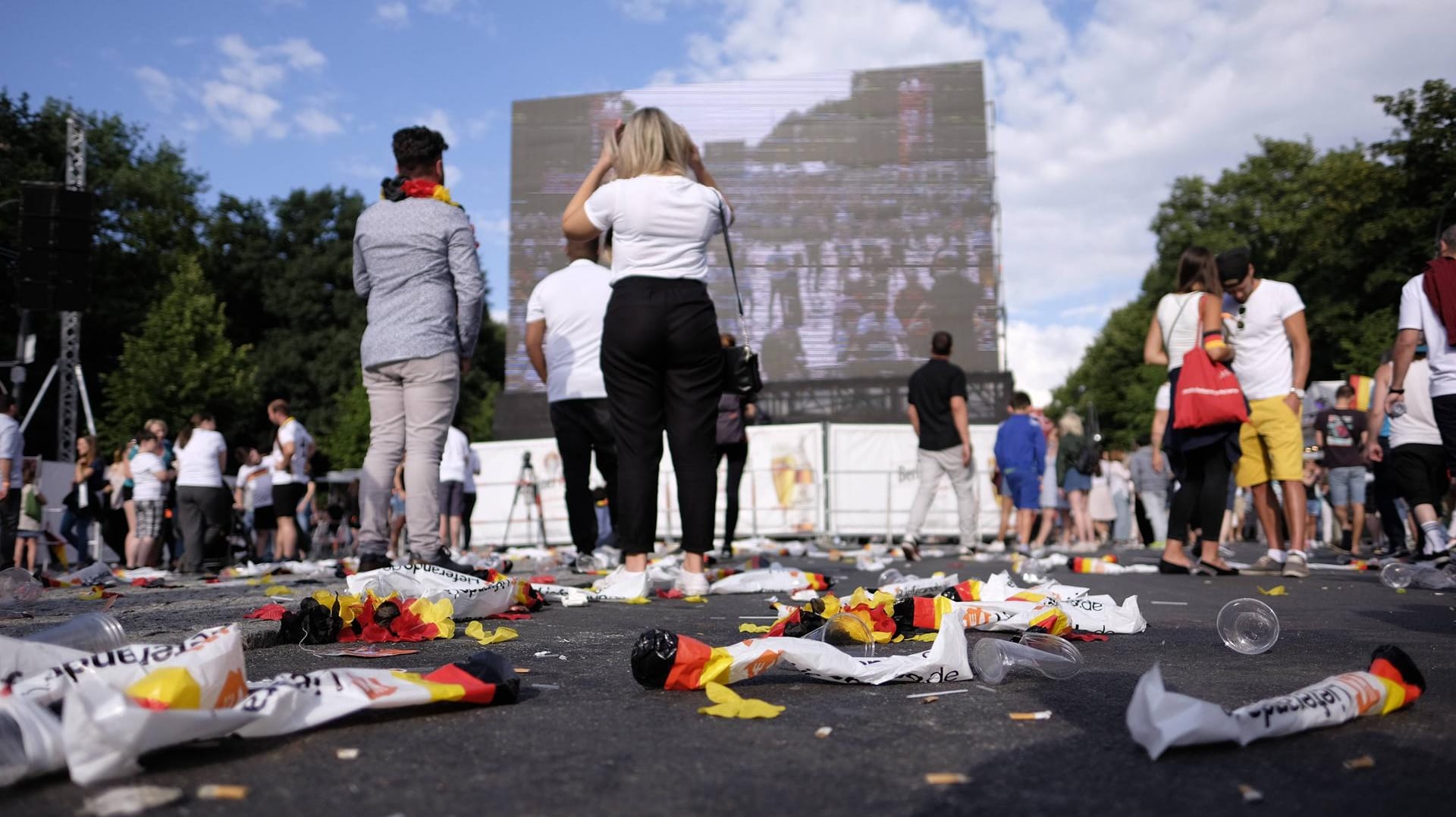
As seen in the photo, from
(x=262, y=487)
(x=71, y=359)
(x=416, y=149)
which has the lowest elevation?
(x=262, y=487)

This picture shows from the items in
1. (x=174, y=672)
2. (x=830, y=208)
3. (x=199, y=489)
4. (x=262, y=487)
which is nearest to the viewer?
(x=174, y=672)

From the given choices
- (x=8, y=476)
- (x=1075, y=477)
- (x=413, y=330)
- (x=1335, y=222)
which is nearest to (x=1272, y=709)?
(x=413, y=330)

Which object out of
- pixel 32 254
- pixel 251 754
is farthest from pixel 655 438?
pixel 32 254

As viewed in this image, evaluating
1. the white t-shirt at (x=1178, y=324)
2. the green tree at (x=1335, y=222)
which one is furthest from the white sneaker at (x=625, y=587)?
the green tree at (x=1335, y=222)

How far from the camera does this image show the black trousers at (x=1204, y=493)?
21.7 feet

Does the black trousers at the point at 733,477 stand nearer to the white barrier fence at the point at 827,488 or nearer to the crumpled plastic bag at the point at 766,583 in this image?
the crumpled plastic bag at the point at 766,583

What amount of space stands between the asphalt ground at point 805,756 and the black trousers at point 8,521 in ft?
23.4

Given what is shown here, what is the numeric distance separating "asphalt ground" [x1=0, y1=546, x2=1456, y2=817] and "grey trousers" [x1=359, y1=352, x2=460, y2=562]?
8.48 feet

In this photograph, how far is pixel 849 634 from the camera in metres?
3.14

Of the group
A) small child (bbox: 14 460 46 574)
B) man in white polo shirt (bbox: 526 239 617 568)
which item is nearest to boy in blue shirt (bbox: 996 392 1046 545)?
man in white polo shirt (bbox: 526 239 617 568)

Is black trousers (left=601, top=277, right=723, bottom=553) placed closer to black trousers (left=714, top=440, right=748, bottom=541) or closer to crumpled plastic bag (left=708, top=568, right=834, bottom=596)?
crumpled plastic bag (left=708, top=568, right=834, bottom=596)

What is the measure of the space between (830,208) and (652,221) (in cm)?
2773

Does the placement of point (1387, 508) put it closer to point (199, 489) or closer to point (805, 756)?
point (805, 756)

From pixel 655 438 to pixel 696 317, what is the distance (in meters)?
0.54
